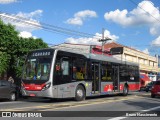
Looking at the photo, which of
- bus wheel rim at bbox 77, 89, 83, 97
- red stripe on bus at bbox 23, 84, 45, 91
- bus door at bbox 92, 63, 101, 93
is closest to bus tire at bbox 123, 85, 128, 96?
bus door at bbox 92, 63, 101, 93

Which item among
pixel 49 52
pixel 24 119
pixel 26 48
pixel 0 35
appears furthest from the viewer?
pixel 26 48

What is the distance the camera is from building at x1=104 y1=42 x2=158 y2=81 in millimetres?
67319

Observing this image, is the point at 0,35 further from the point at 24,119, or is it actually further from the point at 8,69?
the point at 24,119

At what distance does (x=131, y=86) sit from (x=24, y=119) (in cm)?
1930

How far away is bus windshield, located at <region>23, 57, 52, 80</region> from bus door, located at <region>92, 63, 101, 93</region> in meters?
4.79

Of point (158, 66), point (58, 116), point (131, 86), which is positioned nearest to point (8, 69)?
point (131, 86)

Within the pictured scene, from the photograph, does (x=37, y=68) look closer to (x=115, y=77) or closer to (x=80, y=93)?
(x=80, y=93)

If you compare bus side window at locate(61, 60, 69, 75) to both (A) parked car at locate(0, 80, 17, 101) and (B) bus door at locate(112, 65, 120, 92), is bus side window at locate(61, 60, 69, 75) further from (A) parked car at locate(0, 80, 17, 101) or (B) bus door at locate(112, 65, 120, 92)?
(B) bus door at locate(112, 65, 120, 92)

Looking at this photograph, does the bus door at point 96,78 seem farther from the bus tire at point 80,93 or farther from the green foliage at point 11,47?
the green foliage at point 11,47

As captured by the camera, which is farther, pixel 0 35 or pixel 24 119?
pixel 0 35

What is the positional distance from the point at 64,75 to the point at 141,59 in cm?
5878

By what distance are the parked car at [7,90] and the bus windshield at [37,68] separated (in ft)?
8.93

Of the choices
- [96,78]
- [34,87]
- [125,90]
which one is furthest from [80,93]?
[125,90]

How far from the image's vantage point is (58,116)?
12.8 metres
